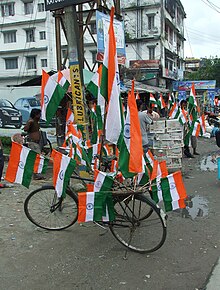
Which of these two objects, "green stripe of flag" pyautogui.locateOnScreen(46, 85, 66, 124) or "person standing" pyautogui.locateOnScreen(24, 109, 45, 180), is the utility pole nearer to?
"green stripe of flag" pyautogui.locateOnScreen(46, 85, 66, 124)

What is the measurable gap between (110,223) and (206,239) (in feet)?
4.31

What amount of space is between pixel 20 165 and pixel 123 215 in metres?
1.47

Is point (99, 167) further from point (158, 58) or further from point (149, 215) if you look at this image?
point (158, 58)

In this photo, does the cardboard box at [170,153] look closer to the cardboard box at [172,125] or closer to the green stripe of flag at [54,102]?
the cardboard box at [172,125]

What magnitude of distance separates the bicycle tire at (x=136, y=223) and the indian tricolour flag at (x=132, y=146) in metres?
0.45

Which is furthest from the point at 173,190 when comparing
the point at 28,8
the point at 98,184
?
the point at 28,8

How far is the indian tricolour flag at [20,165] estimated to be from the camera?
423 cm

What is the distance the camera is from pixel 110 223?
4.08 meters

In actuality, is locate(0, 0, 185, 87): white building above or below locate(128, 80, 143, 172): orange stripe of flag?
above

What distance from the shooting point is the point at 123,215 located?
408 cm

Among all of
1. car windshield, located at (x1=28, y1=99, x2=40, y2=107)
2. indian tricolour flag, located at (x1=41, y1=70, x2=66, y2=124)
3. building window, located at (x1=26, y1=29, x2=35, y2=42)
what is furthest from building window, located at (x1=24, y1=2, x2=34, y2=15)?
indian tricolour flag, located at (x1=41, y1=70, x2=66, y2=124)

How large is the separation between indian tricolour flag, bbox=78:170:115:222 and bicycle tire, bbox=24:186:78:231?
0.82 metres

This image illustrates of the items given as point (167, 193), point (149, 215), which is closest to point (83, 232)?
point (149, 215)

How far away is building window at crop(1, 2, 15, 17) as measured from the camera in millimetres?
42188
